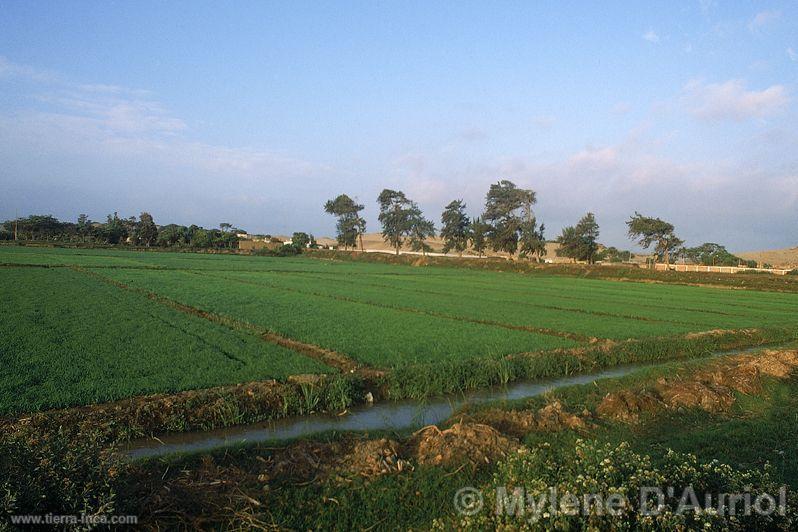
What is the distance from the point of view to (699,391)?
8914mm

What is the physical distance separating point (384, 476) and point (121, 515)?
2546 mm

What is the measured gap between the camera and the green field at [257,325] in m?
9.28

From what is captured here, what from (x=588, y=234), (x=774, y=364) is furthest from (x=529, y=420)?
(x=588, y=234)

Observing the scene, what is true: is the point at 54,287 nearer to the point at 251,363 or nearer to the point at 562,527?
the point at 251,363

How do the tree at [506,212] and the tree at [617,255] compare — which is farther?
the tree at [617,255]

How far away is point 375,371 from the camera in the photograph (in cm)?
1021

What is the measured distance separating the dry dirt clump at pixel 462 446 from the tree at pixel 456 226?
239 feet

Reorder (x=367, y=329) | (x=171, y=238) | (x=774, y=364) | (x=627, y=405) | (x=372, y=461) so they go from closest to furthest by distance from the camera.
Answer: (x=372, y=461)
(x=627, y=405)
(x=774, y=364)
(x=367, y=329)
(x=171, y=238)

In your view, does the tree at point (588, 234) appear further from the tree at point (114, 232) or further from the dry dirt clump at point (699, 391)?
the tree at point (114, 232)

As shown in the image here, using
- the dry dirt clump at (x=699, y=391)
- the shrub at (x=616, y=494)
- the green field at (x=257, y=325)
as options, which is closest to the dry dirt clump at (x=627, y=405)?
the dry dirt clump at (x=699, y=391)

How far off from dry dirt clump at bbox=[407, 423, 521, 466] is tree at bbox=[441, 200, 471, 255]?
7294 centimetres

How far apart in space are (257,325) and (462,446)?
1046cm

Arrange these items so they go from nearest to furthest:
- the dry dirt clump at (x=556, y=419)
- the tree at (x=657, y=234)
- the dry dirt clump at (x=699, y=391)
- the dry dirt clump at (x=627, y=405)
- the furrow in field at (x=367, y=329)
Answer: the dry dirt clump at (x=556, y=419) < the dry dirt clump at (x=627, y=405) < the dry dirt clump at (x=699, y=391) < the furrow in field at (x=367, y=329) < the tree at (x=657, y=234)

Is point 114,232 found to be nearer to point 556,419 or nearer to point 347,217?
point 347,217
